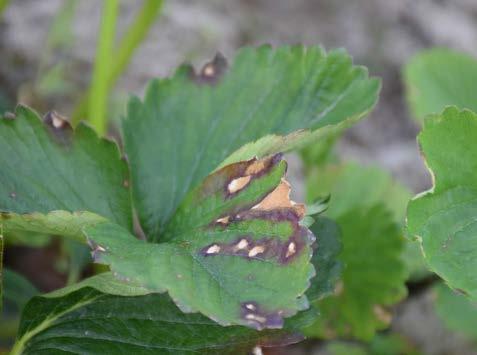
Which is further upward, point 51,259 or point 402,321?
point 402,321

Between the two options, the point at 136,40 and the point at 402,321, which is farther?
the point at 402,321

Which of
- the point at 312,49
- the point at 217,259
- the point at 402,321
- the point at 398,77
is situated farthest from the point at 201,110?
the point at 398,77

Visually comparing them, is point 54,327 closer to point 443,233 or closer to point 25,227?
point 25,227

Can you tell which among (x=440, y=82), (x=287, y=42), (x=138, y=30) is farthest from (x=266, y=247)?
(x=287, y=42)

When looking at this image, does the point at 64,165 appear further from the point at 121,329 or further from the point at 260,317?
the point at 260,317

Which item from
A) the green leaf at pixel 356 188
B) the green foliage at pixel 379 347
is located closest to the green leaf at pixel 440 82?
the green leaf at pixel 356 188

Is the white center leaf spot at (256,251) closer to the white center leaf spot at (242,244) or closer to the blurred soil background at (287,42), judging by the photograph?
the white center leaf spot at (242,244)

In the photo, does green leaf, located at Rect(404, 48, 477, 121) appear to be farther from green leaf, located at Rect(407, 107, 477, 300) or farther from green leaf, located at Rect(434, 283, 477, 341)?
green leaf, located at Rect(407, 107, 477, 300)
